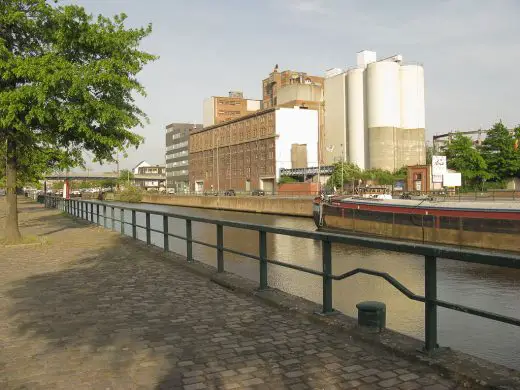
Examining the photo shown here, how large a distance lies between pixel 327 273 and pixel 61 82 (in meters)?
9.44

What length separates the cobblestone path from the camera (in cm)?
416

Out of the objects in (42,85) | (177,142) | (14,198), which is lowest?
(14,198)

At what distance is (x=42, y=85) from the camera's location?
39.4 ft

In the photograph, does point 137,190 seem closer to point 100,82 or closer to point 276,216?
point 276,216

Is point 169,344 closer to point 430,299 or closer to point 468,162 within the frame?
point 430,299

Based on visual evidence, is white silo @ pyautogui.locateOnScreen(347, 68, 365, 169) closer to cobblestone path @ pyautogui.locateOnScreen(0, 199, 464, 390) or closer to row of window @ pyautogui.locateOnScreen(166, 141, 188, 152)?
row of window @ pyautogui.locateOnScreen(166, 141, 188, 152)

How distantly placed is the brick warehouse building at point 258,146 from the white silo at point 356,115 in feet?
27.5

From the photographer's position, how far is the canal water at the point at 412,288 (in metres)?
9.98

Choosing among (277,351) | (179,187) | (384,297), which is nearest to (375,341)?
(277,351)

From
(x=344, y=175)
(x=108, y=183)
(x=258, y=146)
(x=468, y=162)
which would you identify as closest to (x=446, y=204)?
(x=468, y=162)

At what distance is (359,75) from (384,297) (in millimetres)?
86853

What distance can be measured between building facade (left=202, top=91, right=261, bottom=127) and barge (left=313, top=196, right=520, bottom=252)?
98885 millimetres

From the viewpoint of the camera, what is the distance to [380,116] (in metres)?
89.5

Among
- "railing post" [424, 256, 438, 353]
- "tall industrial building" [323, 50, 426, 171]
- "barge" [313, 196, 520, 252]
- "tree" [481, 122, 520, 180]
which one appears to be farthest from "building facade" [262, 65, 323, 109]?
"railing post" [424, 256, 438, 353]
